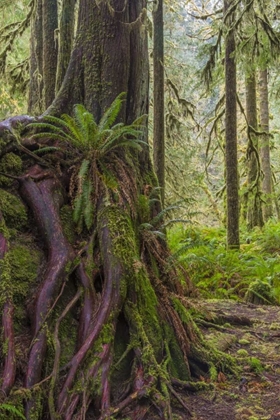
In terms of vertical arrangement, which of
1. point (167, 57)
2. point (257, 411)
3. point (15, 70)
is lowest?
point (257, 411)

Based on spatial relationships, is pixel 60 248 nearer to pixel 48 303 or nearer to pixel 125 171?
pixel 48 303

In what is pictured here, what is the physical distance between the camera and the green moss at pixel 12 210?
3.33 m

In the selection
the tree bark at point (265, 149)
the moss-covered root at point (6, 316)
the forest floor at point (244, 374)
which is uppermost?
the tree bark at point (265, 149)

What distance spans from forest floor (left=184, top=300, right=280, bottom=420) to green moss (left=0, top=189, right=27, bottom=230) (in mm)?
1916

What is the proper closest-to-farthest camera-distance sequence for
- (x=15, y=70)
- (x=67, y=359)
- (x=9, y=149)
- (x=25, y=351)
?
(x=25, y=351) → (x=67, y=359) → (x=9, y=149) → (x=15, y=70)

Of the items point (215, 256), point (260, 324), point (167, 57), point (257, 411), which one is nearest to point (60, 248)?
point (257, 411)

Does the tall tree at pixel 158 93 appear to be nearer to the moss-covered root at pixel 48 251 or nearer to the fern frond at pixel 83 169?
the fern frond at pixel 83 169

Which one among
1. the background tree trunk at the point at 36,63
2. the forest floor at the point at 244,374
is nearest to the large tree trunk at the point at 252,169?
the background tree trunk at the point at 36,63

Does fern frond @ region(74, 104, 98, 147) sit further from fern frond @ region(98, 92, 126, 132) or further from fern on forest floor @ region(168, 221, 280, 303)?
fern on forest floor @ region(168, 221, 280, 303)

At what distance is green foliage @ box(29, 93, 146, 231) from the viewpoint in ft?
11.4

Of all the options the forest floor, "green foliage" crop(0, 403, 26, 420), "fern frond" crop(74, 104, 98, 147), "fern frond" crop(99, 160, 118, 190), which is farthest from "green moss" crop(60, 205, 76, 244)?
the forest floor

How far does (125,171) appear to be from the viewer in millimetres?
3980

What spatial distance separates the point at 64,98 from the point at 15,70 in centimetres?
617

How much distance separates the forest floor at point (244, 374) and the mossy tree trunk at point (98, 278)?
7.3 inches
